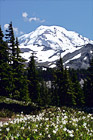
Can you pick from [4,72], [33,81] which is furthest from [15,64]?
[33,81]

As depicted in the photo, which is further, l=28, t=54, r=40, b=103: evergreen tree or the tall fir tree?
l=28, t=54, r=40, b=103: evergreen tree

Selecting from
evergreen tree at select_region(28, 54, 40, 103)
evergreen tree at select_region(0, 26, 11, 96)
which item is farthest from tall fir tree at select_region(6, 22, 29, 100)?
evergreen tree at select_region(28, 54, 40, 103)

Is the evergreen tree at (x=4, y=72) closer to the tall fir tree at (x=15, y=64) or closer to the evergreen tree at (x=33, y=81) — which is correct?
the tall fir tree at (x=15, y=64)

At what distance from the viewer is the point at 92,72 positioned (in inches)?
1280

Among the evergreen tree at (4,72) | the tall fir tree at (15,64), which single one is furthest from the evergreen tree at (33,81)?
the evergreen tree at (4,72)

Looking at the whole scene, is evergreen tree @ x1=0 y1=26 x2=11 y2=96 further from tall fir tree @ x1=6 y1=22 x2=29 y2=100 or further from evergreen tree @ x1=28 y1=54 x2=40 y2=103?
evergreen tree @ x1=28 y1=54 x2=40 y2=103

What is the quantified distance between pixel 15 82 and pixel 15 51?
5.79 metres

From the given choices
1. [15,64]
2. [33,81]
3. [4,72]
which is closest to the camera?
[4,72]

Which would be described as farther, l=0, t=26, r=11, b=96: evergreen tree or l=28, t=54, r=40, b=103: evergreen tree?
l=28, t=54, r=40, b=103: evergreen tree

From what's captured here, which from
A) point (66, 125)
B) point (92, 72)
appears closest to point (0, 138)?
point (66, 125)

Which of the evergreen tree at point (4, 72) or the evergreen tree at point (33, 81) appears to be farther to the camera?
the evergreen tree at point (33, 81)

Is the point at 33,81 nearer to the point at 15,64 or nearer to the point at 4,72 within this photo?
the point at 15,64

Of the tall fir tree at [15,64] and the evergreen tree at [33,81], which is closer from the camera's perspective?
the tall fir tree at [15,64]

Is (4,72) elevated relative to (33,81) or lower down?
elevated
